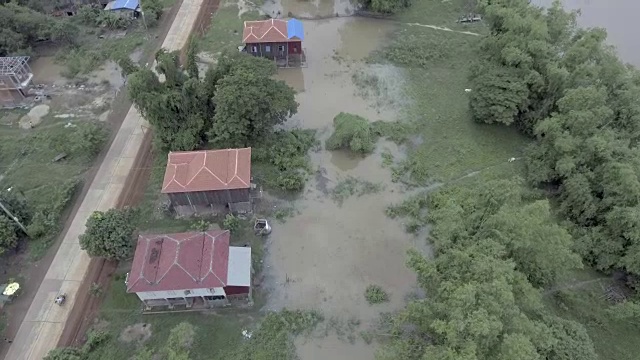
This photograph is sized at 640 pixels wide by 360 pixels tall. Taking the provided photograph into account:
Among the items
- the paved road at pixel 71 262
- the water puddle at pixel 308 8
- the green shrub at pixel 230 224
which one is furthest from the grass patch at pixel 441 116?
the paved road at pixel 71 262

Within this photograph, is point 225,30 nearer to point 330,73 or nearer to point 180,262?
point 330,73

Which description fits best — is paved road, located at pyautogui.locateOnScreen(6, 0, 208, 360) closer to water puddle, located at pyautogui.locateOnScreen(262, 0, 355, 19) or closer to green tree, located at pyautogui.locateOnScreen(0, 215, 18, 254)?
green tree, located at pyautogui.locateOnScreen(0, 215, 18, 254)

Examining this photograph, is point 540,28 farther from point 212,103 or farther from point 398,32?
point 212,103

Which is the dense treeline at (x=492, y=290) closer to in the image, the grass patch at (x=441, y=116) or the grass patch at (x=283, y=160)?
the grass patch at (x=441, y=116)

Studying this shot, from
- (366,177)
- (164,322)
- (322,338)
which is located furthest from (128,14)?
(322,338)

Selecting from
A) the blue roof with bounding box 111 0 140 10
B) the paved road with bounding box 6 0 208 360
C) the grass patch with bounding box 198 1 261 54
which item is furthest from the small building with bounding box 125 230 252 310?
the blue roof with bounding box 111 0 140 10
